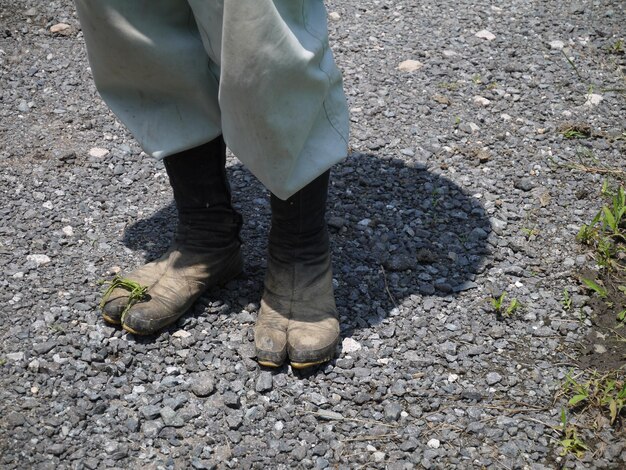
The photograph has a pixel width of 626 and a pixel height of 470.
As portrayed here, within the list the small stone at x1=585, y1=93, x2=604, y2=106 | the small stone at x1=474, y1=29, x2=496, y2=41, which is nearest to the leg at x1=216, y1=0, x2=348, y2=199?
the small stone at x1=585, y1=93, x2=604, y2=106

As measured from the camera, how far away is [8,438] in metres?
2.04

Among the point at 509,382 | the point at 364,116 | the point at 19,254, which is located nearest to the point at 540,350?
the point at 509,382

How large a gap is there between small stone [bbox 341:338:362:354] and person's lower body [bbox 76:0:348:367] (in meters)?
0.09

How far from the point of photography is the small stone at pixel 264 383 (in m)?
2.22

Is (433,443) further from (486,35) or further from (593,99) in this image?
(486,35)

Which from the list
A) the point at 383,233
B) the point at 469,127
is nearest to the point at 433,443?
the point at 383,233

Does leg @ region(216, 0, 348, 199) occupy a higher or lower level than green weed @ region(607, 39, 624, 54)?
higher

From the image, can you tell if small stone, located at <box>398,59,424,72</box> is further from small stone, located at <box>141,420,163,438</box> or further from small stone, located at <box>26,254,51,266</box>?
small stone, located at <box>141,420,163,438</box>

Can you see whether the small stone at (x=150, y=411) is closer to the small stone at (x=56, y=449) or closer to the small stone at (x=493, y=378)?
the small stone at (x=56, y=449)

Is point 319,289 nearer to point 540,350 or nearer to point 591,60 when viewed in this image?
point 540,350

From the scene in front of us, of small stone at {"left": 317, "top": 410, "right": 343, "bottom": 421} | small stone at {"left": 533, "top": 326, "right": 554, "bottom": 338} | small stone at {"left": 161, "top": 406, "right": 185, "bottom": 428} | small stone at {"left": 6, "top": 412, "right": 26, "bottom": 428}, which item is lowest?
small stone at {"left": 533, "top": 326, "right": 554, "bottom": 338}

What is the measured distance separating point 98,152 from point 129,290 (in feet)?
3.32

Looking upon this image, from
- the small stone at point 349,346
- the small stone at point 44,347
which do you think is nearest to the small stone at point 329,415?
the small stone at point 349,346

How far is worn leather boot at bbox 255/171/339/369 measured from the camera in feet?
7.34
